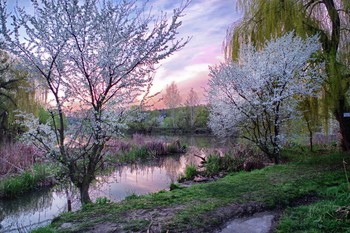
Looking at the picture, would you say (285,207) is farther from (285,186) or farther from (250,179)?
(250,179)

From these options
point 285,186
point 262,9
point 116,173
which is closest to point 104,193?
point 116,173

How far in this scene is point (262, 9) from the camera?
31.3 ft

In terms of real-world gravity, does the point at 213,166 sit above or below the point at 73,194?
above

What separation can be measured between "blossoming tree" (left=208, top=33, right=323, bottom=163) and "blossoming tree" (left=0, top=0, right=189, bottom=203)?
11.7 ft

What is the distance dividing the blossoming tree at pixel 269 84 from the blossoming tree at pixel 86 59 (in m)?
3.56

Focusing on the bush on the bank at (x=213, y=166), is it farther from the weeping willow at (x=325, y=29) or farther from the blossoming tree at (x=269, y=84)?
the weeping willow at (x=325, y=29)

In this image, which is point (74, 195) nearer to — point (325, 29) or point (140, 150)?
point (140, 150)

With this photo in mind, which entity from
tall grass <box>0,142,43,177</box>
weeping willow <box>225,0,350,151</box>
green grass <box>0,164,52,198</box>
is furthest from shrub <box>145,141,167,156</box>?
weeping willow <box>225,0,350,151</box>

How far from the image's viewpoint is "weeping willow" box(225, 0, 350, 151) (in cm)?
848

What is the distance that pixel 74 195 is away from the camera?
6984mm

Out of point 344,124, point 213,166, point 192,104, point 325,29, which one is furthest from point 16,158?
point 192,104

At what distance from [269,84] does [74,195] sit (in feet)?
19.0

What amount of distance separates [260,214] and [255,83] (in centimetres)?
478

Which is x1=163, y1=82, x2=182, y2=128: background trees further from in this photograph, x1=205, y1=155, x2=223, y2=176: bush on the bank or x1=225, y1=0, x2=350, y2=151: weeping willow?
x1=225, y1=0, x2=350, y2=151: weeping willow
